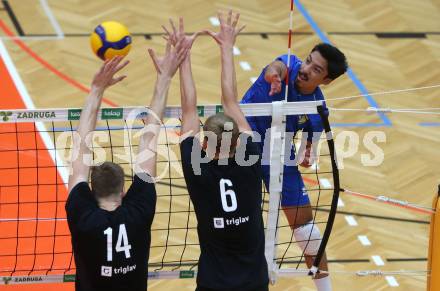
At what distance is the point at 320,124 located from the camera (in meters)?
8.40

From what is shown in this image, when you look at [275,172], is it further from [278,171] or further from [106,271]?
[106,271]

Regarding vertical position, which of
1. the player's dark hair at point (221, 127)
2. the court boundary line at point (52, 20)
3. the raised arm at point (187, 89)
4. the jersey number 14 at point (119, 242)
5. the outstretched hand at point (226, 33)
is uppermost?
the court boundary line at point (52, 20)

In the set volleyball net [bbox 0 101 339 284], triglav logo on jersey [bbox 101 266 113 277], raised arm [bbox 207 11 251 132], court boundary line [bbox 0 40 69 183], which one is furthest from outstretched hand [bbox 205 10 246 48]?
court boundary line [bbox 0 40 69 183]

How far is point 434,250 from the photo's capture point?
8094mm

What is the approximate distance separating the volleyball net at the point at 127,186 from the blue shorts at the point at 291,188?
24 centimetres

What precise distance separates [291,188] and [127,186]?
290cm

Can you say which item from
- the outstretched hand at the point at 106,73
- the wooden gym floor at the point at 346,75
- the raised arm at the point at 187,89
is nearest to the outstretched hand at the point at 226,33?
the raised arm at the point at 187,89

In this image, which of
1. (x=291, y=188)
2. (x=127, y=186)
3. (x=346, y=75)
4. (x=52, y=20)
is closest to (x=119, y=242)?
(x=291, y=188)

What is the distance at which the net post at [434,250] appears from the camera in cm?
796

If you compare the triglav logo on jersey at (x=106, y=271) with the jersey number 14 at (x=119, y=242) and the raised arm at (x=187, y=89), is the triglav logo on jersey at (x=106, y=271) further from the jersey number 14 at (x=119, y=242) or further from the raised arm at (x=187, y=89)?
the raised arm at (x=187, y=89)

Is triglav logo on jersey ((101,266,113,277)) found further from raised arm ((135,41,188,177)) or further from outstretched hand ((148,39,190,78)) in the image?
outstretched hand ((148,39,190,78))

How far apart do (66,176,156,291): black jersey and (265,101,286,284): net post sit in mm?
1971

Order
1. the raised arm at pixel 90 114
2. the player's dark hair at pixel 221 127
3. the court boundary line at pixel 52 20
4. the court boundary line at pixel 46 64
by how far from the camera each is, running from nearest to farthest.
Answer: the raised arm at pixel 90 114, the player's dark hair at pixel 221 127, the court boundary line at pixel 46 64, the court boundary line at pixel 52 20

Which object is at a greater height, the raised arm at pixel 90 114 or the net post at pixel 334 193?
the raised arm at pixel 90 114
